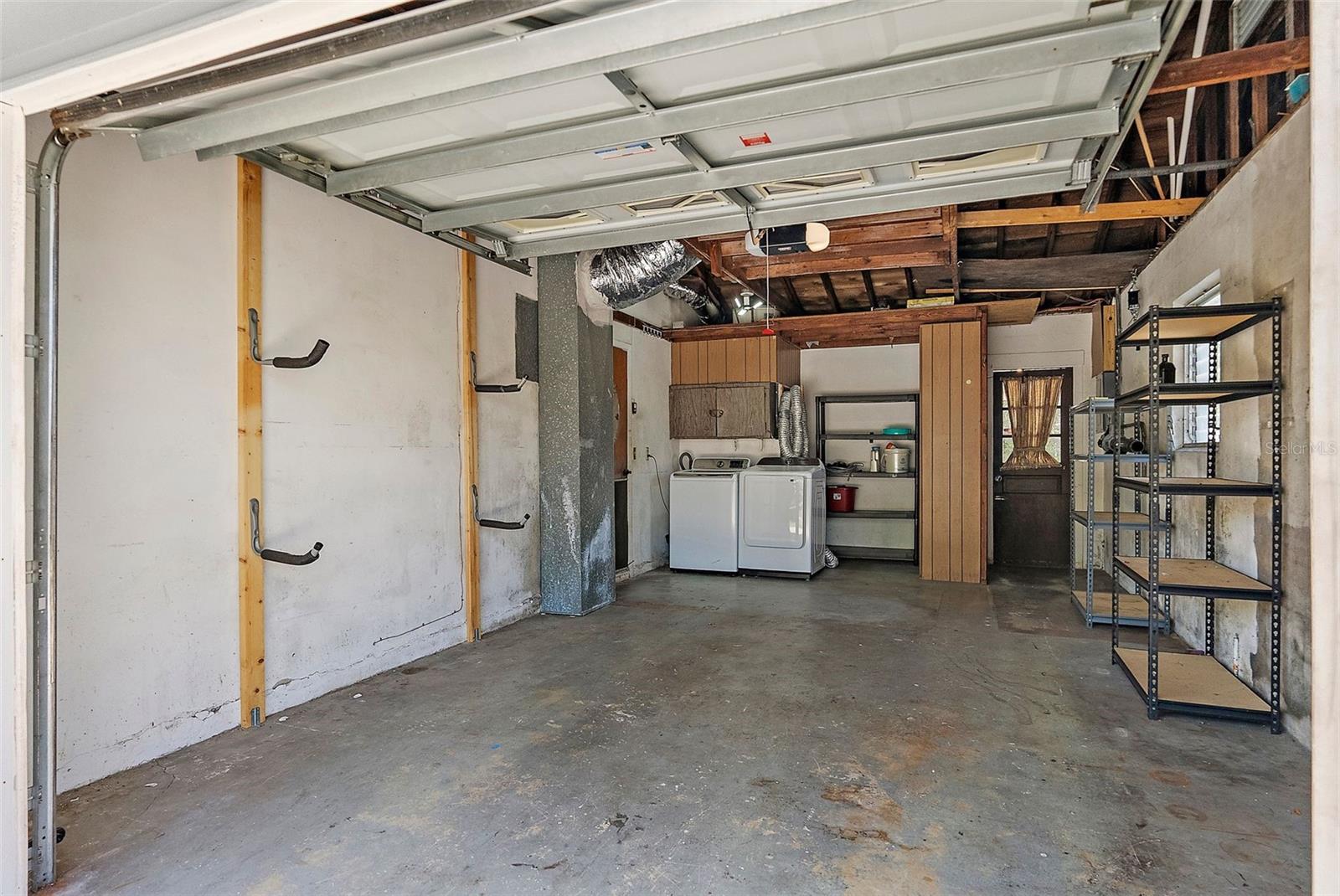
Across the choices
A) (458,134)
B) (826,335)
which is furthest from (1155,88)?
(826,335)

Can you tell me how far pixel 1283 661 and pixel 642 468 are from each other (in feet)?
15.4

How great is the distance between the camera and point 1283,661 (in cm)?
292

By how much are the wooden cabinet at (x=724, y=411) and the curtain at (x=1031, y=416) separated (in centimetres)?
251

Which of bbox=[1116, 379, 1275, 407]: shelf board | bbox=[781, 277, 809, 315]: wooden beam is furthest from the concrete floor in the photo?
bbox=[781, 277, 809, 315]: wooden beam

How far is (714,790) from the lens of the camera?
2.41m

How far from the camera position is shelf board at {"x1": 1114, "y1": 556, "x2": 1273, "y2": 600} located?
2.88 m

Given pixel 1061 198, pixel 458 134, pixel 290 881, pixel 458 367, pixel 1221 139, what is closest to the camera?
pixel 290 881

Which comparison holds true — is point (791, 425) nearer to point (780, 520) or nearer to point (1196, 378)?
point (780, 520)

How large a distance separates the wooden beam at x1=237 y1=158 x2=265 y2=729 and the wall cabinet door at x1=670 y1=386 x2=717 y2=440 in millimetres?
4565

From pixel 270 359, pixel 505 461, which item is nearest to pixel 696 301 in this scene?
pixel 505 461

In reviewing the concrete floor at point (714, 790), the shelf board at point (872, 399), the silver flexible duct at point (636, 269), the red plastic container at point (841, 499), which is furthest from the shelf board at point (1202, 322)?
the red plastic container at point (841, 499)

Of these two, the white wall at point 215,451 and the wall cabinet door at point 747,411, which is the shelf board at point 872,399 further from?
the white wall at point 215,451

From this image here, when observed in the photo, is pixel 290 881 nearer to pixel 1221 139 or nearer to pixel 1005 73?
pixel 1005 73

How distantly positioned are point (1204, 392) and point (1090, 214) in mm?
1427
